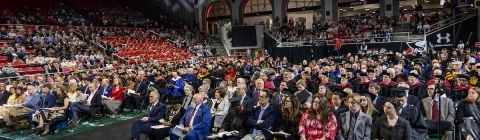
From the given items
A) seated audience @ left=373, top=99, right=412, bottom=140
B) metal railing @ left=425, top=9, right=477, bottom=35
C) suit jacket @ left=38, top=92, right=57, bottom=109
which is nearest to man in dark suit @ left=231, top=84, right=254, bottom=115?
seated audience @ left=373, top=99, right=412, bottom=140

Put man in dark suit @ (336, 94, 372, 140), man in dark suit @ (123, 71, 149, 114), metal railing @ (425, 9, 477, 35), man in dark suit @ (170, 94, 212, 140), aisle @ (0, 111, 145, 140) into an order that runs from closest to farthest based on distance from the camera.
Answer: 1. man in dark suit @ (336, 94, 372, 140)
2. man in dark suit @ (170, 94, 212, 140)
3. aisle @ (0, 111, 145, 140)
4. man in dark suit @ (123, 71, 149, 114)
5. metal railing @ (425, 9, 477, 35)

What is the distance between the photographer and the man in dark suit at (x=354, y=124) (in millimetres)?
4875

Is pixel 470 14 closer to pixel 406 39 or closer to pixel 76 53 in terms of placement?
pixel 406 39

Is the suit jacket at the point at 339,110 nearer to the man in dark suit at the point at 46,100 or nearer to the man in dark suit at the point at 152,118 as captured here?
the man in dark suit at the point at 152,118

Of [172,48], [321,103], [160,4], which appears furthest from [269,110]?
[160,4]

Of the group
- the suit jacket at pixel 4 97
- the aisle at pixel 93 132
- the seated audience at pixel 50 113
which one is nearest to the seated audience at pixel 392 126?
the aisle at pixel 93 132

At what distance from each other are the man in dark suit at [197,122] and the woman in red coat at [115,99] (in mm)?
4407

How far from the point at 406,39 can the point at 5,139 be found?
18.1 meters

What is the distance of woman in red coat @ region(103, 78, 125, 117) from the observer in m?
10.3

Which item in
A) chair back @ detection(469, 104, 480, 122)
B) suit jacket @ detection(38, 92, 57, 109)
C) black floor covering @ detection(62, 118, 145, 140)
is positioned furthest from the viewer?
suit jacket @ detection(38, 92, 57, 109)

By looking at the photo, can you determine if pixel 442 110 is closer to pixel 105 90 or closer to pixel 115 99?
pixel 115 99

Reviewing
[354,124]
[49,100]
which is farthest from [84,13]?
[354,124]

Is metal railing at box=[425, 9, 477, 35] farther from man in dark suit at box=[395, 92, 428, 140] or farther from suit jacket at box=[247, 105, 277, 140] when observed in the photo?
suit jacket at box=[247, 105, 277, 140]

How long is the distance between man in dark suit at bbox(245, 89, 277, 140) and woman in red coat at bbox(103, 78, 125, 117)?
17.7 feet
